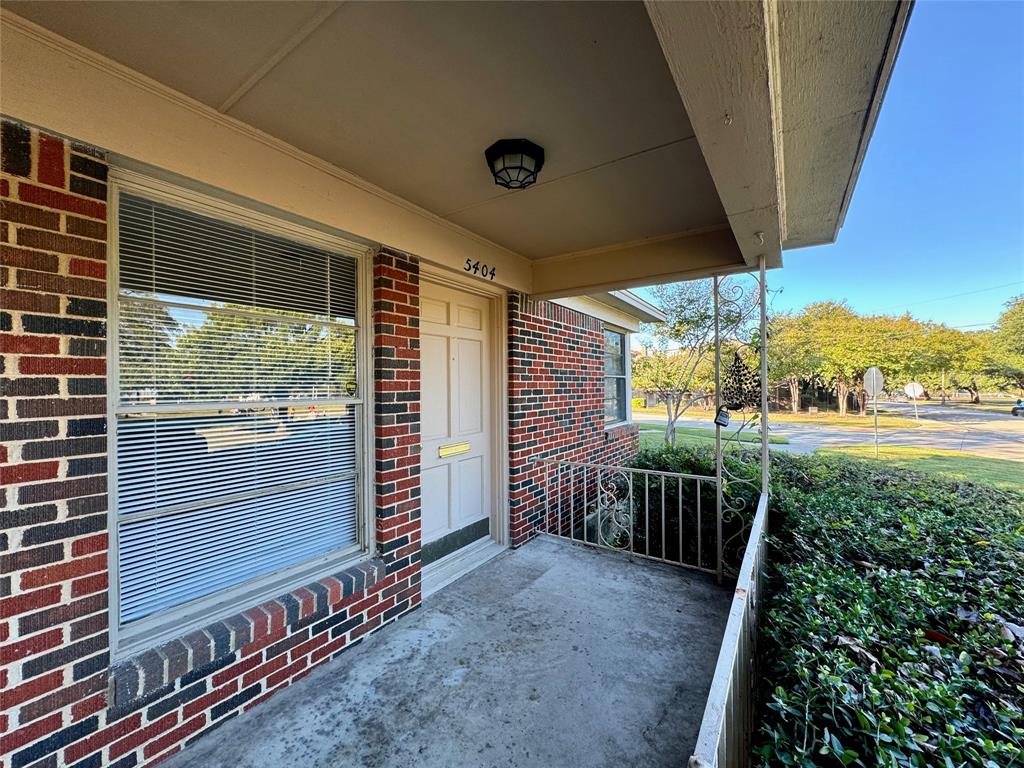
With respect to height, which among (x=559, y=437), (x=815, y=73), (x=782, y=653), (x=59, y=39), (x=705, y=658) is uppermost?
(x=59, y=39)

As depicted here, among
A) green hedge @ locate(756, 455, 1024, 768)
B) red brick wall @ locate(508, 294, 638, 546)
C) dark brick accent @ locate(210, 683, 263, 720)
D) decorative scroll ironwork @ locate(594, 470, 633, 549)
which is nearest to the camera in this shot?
green hedge @ locate(756, 455, 1024, 768)

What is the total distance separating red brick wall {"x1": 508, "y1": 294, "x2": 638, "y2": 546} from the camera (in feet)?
12.1

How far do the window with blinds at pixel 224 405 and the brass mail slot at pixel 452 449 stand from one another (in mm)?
813

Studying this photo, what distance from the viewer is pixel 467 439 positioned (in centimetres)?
342

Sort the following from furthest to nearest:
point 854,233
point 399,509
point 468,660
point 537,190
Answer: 1. point 854,233
2. point 399,509
3. point 537,190
4. point 468,660

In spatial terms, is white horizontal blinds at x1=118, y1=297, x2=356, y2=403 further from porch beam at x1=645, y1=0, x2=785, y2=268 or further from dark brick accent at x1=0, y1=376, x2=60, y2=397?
porch beam at x1=645, y1=0, x2=785, y2=268

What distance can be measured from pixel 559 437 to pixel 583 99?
326 centimetres

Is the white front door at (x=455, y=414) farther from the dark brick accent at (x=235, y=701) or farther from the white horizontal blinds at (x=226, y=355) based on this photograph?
the dark brick accent at (x=235, y=701)

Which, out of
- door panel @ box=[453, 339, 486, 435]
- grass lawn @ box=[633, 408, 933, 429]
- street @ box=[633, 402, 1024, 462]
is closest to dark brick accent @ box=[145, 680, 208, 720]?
door panel @ box=[453, 339, 486, 435]

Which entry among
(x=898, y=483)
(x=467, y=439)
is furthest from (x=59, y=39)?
(x=898, y=483)

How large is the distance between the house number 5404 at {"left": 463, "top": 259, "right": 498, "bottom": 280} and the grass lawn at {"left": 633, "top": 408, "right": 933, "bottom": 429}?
10888 mm

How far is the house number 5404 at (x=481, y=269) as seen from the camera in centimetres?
304

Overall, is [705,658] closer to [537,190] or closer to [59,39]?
[537,190]

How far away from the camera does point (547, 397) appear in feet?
13.6
